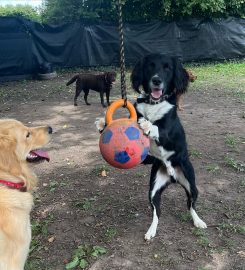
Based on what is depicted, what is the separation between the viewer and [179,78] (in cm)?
420

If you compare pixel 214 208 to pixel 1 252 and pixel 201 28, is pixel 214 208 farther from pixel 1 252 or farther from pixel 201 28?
pixel 201 28

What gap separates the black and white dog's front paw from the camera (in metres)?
3.61

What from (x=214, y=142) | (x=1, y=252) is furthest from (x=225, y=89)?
(x=1, y=252)

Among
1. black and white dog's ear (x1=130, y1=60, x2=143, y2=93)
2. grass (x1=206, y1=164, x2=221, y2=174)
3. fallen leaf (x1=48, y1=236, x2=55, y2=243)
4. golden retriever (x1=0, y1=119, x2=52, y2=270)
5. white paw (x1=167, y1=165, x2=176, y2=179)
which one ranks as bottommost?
fallen leaf (x1=48, y1=236, x2=55, y2=243)

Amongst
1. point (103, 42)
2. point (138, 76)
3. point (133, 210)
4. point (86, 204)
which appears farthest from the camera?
point (103, 42)

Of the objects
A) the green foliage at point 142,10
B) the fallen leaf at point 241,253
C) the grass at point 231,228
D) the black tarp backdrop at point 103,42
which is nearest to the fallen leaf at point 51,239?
the grass at point 231,228

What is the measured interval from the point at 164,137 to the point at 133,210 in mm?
1116

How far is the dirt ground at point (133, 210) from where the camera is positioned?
3545mm

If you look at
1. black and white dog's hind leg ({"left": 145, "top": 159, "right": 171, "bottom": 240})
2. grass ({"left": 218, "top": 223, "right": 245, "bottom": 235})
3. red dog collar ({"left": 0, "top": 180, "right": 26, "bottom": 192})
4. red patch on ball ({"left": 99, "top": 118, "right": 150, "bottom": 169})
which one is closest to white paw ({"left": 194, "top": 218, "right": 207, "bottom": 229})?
grass ({"left": 218, "top": 223, "right": 245, "bottom": 235})

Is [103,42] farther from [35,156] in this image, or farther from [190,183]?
[35,156]

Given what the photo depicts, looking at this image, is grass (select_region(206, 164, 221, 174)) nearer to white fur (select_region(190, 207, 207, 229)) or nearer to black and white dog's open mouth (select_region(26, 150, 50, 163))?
white fur (select_region(190, 207, 207, 229))

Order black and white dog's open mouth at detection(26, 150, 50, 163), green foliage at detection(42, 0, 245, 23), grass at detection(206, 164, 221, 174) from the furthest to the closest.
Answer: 1. green foliage at detection(42, 0, 245, 23)
2. grass at detection(206, 164, 221, 174)
3. black and white dog's open mouth at detection(26, 150, 50, 163)

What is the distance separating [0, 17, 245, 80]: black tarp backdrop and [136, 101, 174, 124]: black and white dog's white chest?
12095 mm

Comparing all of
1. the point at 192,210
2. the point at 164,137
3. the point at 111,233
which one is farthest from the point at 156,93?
the point at 111,233
